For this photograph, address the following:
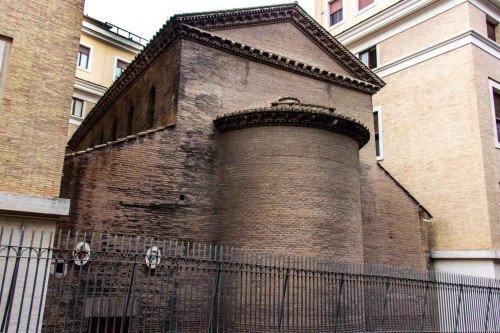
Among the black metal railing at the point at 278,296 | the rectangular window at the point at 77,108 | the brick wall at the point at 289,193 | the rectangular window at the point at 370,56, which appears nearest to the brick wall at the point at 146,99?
the brick wall at the point at 289,193

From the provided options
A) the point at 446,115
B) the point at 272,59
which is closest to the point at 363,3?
the point at 446,115

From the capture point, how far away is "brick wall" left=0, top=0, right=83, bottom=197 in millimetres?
7641

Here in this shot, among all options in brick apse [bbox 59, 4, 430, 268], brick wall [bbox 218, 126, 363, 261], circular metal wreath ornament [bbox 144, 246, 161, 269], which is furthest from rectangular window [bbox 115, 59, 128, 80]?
circular metal wreath ornament [bbox 144, 246, 161, 269]

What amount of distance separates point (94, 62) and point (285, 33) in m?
13.9

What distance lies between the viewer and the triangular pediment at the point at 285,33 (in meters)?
15.0

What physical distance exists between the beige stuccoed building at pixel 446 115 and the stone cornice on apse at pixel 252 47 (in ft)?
8.42

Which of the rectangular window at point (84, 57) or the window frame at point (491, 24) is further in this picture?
the rectangular window at point (84, 57)

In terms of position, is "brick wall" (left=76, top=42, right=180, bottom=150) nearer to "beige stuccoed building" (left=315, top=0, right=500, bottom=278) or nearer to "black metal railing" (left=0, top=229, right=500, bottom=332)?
"black metal railing" (left=0, top=229, right=500, bottom=332)

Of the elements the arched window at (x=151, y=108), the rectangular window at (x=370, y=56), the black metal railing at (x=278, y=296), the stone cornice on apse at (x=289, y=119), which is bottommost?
the black metal railing at (x=278, y=296)

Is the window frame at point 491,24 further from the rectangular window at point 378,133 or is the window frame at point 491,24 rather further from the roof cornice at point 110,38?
the roof cornice at point 110,38

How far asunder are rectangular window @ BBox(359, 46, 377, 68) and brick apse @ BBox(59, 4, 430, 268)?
17.4ft

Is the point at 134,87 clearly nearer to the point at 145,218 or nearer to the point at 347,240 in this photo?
the point at 145,218

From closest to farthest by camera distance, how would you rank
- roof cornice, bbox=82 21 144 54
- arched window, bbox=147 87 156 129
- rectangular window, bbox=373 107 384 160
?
arched window, bbox=147 87 156 129 < rectangular window, bbox=373 107 384 160 < roof cornice, bbox=82 21 144 54

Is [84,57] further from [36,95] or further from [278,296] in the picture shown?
[278,296]
